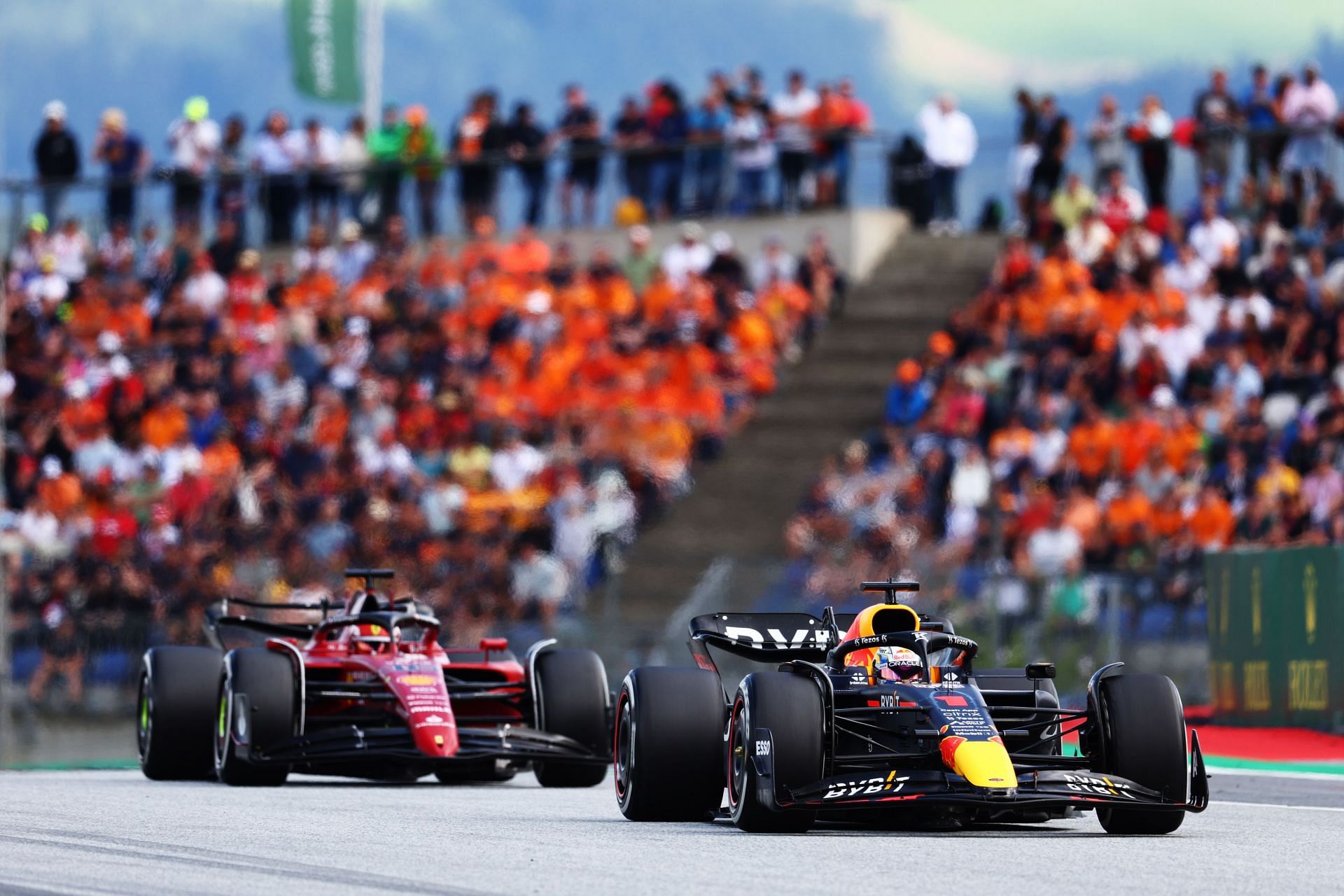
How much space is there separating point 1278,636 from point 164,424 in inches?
569

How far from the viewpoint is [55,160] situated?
3672 centimetres

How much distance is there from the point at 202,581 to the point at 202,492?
190cm

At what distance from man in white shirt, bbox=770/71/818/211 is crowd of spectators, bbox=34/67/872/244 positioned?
0.7 inches

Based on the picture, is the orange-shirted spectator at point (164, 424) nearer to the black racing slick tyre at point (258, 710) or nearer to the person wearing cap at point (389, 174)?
the person wearing cap at point (389, 174)

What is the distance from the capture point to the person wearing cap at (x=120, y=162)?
35969 millimetres

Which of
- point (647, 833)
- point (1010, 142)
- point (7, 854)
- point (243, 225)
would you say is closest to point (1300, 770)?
point (647, 833)

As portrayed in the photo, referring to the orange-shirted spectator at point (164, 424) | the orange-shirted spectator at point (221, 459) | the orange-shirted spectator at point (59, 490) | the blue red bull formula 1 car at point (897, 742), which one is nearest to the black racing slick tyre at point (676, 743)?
the blue red bull formula 1 car at point (897, 742)

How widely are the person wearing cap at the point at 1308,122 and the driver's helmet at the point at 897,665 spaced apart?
1564 centimetres

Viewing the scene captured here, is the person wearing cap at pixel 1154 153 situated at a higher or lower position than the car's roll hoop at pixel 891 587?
higher

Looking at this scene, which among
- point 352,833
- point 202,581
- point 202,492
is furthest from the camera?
point 202,492

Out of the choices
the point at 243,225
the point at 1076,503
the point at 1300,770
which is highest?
the point at 243,225

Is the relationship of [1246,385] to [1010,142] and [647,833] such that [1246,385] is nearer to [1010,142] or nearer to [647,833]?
[1010,142]

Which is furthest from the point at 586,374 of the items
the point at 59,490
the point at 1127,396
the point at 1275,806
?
the point at 1275,806

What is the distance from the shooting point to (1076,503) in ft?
75.9
